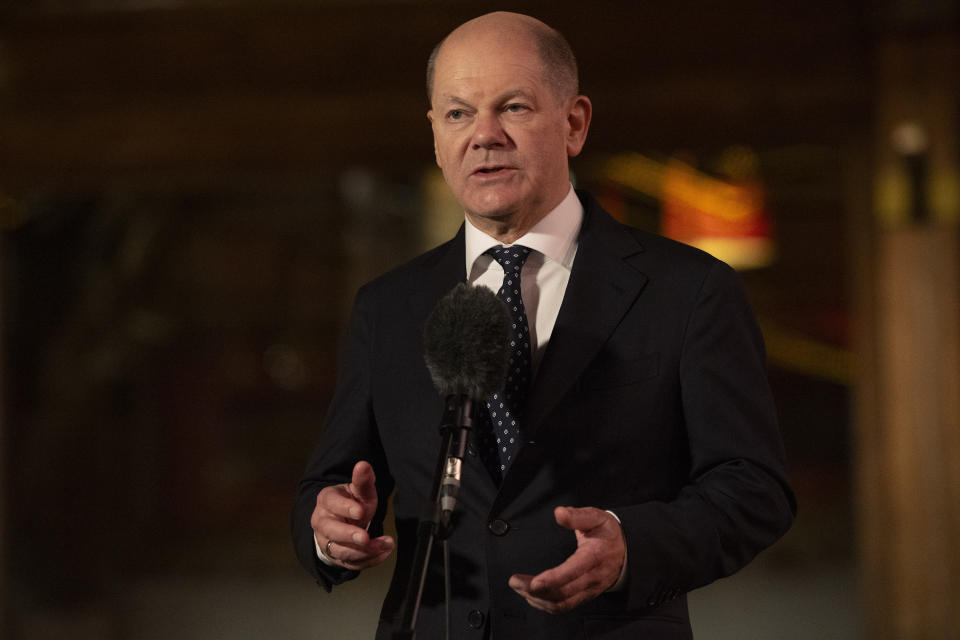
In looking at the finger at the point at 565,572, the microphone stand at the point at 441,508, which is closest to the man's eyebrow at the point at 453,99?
the microphone stand at the point at 441,508

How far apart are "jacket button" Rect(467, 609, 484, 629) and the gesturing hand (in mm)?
191

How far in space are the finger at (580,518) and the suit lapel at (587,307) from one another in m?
0.18

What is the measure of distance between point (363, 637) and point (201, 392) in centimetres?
359

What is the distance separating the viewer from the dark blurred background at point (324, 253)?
3.93 metres

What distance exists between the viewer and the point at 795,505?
1.25m

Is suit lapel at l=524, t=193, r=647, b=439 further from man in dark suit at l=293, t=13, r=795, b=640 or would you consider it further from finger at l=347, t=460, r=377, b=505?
finger at l=347, t=460, r=377, b=505

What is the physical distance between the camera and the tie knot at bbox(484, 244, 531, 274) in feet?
4.22

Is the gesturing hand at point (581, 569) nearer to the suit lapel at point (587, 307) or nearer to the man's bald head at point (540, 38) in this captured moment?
the suit lapel at point (587, 307)

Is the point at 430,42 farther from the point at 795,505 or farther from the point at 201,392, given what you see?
the point at 201,392

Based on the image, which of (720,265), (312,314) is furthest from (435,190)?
(720,265)

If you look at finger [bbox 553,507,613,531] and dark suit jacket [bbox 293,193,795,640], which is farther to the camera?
dark suit jacket [bbox 293,193,795,640]

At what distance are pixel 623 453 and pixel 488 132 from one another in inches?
14.0

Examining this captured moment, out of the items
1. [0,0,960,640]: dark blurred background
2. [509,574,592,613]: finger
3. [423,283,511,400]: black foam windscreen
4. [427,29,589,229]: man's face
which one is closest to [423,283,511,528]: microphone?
[423,283,511,400]: black foam windscreen

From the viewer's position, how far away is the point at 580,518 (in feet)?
3.24
